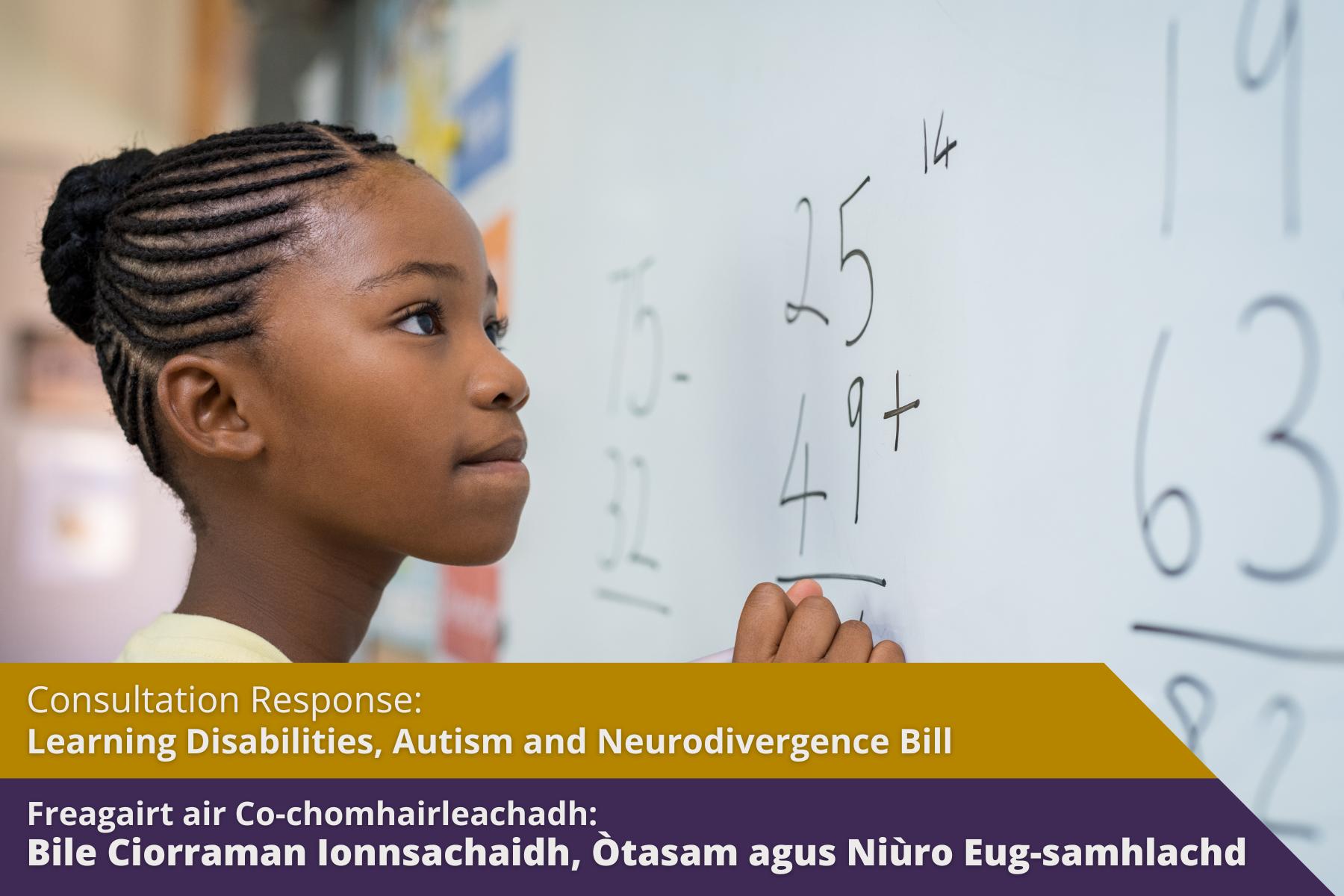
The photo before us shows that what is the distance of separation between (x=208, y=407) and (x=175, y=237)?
83 mm

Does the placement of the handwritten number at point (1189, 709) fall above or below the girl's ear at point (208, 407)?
below

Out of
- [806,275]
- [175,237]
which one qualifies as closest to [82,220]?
[175,237]

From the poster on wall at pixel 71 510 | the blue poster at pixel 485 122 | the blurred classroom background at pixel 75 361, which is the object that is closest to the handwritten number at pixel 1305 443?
the blue poster at pixel 485 122

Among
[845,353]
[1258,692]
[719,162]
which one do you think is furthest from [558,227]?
[1258,692]

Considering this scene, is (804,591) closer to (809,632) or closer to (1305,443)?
(809,632)


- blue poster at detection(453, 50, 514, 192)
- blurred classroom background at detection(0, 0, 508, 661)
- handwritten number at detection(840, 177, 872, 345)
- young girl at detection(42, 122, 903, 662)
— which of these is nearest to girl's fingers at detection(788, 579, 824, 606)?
young girl at detection(42, 122, 903, 662)

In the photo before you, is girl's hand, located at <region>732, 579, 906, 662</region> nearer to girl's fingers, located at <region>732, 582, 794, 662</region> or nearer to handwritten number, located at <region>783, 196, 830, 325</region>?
girl's fingers, located at <region>732, 582, 794, 662</region>

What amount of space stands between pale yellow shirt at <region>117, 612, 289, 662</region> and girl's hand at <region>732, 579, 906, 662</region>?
8.4 inches

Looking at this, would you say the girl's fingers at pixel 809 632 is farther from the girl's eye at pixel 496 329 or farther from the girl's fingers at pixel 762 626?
the girl's eye at pixel 496 329

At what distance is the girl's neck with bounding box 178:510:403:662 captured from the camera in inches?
21.4

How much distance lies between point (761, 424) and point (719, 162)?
0.49 feet

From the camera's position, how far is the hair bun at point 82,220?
587 millimetres
